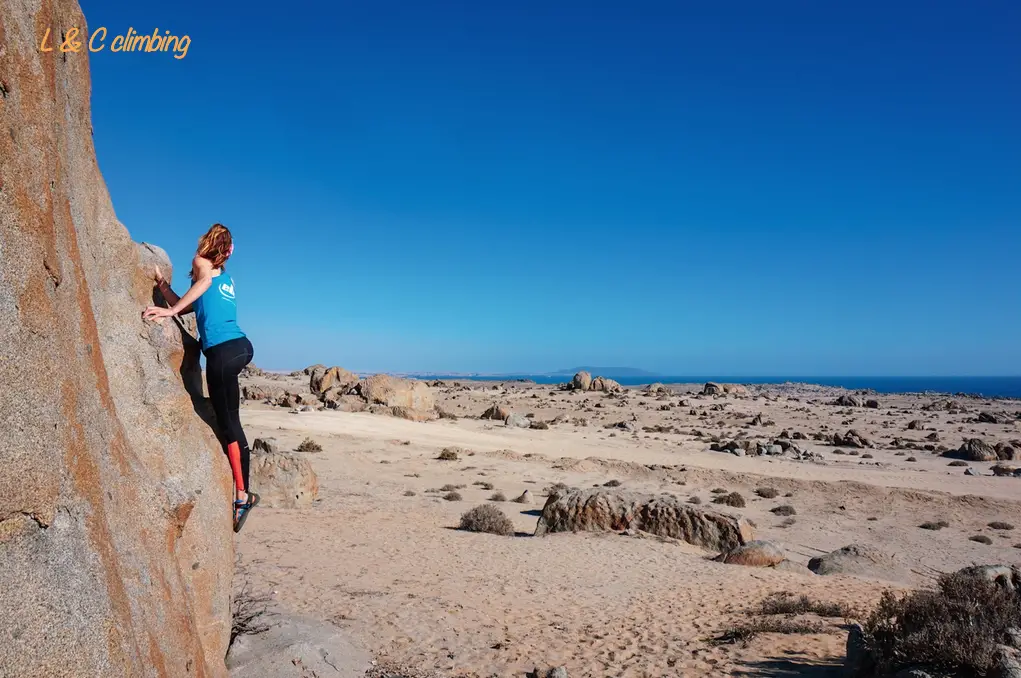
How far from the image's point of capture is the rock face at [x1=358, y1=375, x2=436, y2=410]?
41.0 m

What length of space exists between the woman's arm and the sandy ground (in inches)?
208

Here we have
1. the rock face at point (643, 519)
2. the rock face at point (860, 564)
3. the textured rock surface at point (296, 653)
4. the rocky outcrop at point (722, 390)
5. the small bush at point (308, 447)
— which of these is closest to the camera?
the textured rock surface at point (296, 653)

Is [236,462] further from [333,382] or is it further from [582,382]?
[582,382]

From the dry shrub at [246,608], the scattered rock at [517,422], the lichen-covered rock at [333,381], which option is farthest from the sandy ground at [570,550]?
the lichen-covered rock at [333,381]

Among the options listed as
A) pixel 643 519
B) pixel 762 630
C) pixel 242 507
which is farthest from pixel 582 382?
pixel 242 507

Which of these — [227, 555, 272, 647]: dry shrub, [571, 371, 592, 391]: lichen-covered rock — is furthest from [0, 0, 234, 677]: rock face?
[571, 371, 592, 391]: lichen-covered rock

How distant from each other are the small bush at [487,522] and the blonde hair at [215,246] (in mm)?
11055

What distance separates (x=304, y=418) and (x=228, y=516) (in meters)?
27.4

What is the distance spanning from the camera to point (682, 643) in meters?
Result: 8.79

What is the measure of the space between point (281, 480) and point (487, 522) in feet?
17.4

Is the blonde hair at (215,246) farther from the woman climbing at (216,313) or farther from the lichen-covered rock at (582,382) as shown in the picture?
the lichen-covered rock at (582,382)

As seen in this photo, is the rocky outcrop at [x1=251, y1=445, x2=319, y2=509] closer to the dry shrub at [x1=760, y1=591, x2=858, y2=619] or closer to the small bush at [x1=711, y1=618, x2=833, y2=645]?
the small bush at [x1=711, y1=618, x2=833, y2=645]

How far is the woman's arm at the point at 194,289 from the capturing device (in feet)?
17.5

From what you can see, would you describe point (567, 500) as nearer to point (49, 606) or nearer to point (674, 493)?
point (674, 493)
